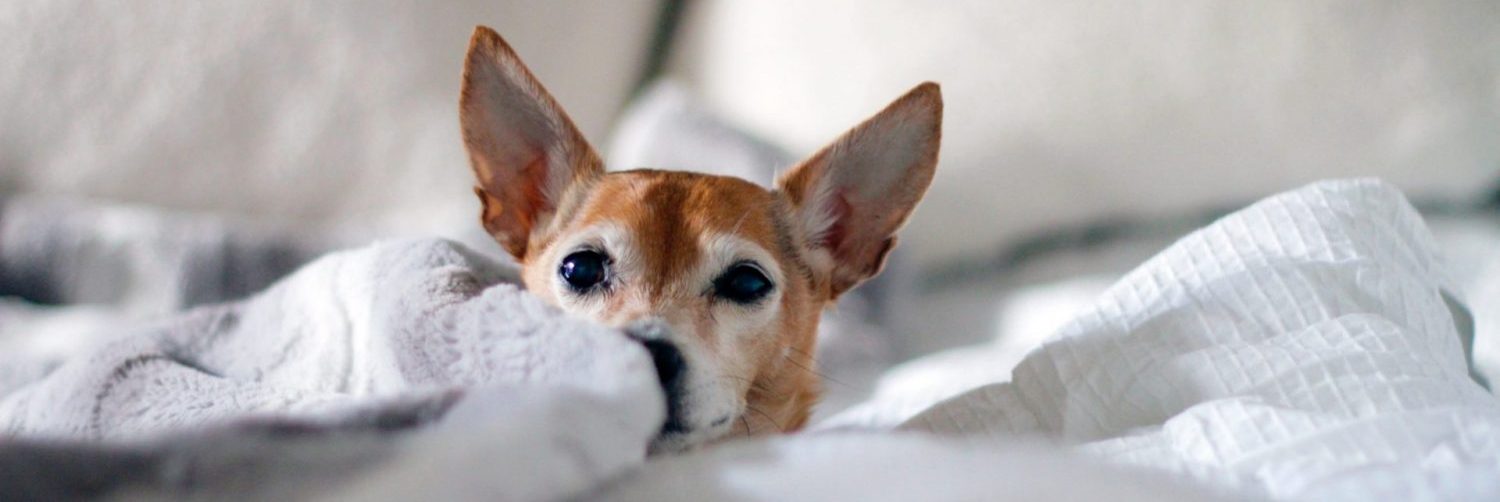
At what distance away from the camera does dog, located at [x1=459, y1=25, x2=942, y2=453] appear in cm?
90

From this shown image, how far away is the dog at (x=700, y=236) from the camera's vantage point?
2.96 ft

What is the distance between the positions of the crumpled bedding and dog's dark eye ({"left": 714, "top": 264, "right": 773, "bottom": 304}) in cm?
18

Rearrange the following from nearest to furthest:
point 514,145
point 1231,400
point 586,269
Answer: point 1231,400
point 586,269
point 514,145

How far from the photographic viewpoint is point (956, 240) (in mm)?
1660

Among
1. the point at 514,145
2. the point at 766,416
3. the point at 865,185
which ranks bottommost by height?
the point at 766,416

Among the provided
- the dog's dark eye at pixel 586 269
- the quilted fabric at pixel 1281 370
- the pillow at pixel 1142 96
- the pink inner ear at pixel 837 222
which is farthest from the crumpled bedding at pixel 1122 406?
the pillow at pixel 1142 96

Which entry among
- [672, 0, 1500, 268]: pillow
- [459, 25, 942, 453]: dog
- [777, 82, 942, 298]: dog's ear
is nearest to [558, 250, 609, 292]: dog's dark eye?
[459, 25, 942, 453]: dog

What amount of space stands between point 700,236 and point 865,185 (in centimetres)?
28

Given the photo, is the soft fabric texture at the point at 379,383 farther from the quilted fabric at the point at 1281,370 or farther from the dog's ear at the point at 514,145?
the quilted fabric at the point at 1281,370

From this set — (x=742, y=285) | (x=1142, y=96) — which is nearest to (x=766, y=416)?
(x=742, y=285)

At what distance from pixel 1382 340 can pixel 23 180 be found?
1818 mm

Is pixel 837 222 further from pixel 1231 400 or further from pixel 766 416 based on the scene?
pixel 1231 400

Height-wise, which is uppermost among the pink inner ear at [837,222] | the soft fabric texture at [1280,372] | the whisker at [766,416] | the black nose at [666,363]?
the pink inner ear at [837,222]

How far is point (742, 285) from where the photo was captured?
997mm
